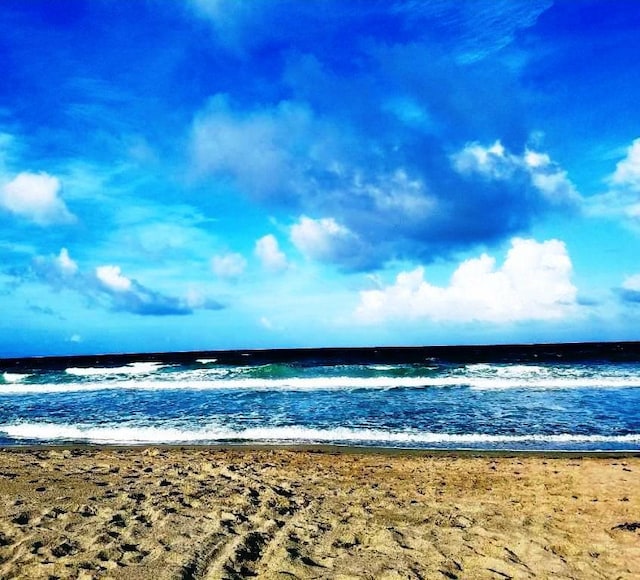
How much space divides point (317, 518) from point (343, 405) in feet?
39.0

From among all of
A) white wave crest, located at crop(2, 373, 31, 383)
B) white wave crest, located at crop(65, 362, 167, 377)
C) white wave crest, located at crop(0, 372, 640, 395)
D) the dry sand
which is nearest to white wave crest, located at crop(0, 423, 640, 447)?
the dry sand

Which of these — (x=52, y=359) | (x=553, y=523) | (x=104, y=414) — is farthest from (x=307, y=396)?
(x=52, y=359)

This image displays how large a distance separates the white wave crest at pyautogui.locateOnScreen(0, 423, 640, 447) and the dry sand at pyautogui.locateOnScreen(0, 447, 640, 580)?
241cm

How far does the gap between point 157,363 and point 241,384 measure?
17.1m

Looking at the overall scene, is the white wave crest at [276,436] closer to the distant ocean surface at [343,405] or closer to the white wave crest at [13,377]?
the distant ocean surface at [343,405]

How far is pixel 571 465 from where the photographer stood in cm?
952

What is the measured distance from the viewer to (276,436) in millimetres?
13336

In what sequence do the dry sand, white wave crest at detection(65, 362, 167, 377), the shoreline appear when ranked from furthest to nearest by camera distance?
white wave crest at detection(65, 362, 167, 377), the shoreline, the dry sand

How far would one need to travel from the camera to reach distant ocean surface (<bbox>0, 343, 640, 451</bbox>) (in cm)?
1303

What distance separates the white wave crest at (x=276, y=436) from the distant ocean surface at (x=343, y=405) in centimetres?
3

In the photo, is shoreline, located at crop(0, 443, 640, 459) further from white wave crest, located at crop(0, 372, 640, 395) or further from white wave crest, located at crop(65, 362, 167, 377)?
white wave crest, located at crop(65, 362, 167, 377)

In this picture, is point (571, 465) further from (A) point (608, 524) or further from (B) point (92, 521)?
(B) point (92, 521)

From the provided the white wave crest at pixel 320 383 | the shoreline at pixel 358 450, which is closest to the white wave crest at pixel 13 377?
the white wave crest at pixel 320 383

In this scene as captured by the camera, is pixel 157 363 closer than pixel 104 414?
No
